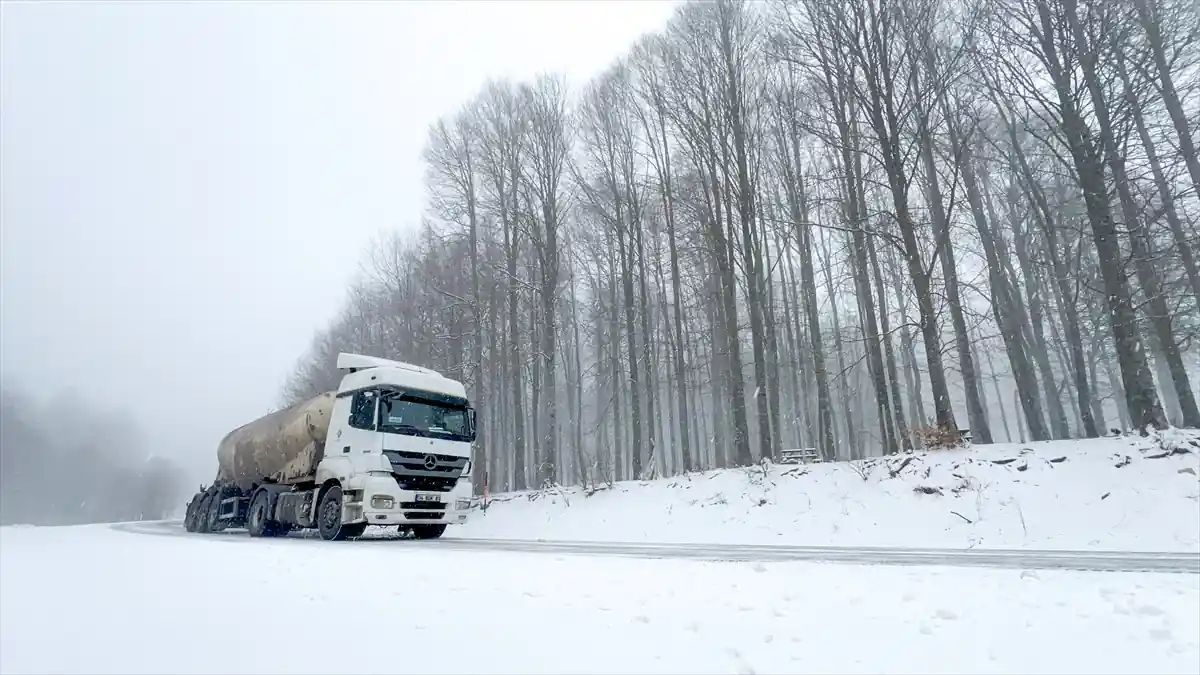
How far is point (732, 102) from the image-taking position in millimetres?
19844

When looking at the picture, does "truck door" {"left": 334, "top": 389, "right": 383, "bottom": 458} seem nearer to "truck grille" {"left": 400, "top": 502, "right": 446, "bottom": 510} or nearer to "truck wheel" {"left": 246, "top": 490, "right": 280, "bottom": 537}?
"truck grille" {"left": 400, "top": 502, "right": 446, "bottom": 510}

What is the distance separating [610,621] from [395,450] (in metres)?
9.10

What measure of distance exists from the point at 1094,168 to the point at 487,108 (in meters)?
20.9

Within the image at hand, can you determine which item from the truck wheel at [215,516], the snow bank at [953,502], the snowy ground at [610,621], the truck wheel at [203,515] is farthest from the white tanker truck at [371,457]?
the snowy ground at [610,621]

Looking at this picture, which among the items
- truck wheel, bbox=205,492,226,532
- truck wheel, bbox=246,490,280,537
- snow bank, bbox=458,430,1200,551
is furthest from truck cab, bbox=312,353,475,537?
truck wheel, bbox=205,492,226,532

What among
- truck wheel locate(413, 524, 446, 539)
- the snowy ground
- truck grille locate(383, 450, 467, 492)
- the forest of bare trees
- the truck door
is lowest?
the snowy ground

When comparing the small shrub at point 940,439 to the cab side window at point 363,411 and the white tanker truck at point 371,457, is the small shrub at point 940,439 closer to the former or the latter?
the white tanker truck at point 371,457

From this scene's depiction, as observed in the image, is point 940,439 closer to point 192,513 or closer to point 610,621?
point 610,621

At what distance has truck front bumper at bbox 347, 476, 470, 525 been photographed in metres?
11.7

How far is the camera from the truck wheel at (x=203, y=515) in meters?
19.5

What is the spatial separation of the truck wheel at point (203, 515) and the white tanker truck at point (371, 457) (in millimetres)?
4989

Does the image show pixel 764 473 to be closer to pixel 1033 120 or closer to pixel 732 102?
pixel 732 102

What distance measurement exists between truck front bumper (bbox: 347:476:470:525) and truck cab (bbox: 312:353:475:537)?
2cm

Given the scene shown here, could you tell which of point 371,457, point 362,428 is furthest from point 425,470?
point 362,428
